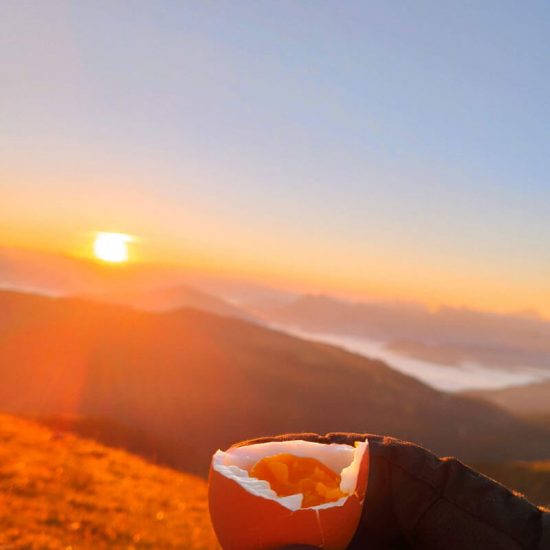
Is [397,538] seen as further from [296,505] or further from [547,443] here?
[547,443]

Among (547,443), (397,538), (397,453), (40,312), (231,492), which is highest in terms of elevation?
(397,453)

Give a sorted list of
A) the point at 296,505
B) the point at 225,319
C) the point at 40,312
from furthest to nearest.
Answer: the point at 225,319
the point at 40,312
the point at 296,505

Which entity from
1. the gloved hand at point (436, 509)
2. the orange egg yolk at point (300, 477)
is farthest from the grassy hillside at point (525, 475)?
the orange egg yolk at point (300, 477)

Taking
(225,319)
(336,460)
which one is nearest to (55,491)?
(336,460)

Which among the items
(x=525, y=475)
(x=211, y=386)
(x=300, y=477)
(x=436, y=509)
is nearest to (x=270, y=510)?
(x=300, y=477)

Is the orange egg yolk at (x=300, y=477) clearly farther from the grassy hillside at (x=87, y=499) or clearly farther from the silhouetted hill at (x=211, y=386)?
the silhouetted hill at (x=211, y=386)

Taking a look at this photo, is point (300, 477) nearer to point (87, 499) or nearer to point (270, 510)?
point (270, 510)
